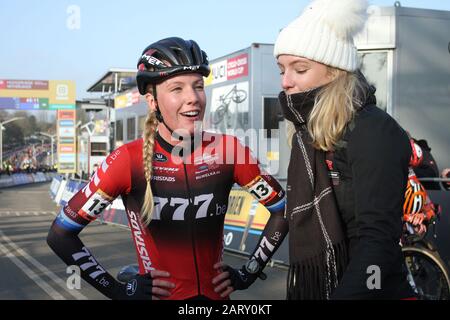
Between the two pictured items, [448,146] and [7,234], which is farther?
[7,234]

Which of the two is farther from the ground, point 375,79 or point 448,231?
point 375,79

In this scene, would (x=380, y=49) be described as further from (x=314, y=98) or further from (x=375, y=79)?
(x=314, y=98)

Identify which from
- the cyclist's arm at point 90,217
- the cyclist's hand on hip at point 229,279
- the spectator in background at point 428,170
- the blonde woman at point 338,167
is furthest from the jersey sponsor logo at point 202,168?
the spectator in background at point 428,170

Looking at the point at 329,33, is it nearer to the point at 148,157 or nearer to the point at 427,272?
the point at 148,157

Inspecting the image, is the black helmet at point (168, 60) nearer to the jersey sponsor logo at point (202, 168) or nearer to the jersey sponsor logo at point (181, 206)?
the jersey sponsor logo at point (202, 168)

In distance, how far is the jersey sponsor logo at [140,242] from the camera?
2867 millimetres

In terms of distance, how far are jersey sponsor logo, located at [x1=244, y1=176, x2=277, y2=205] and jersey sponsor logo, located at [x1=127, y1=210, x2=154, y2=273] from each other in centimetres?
63

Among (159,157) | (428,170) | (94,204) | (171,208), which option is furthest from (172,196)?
(428,170)

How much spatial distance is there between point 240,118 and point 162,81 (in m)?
12.6

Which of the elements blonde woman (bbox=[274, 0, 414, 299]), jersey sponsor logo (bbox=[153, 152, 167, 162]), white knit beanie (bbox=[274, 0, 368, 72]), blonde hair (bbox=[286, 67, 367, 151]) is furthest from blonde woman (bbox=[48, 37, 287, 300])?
blonde hair (bbox=[286, 67, 367, 151])

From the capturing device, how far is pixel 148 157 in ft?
9.43
